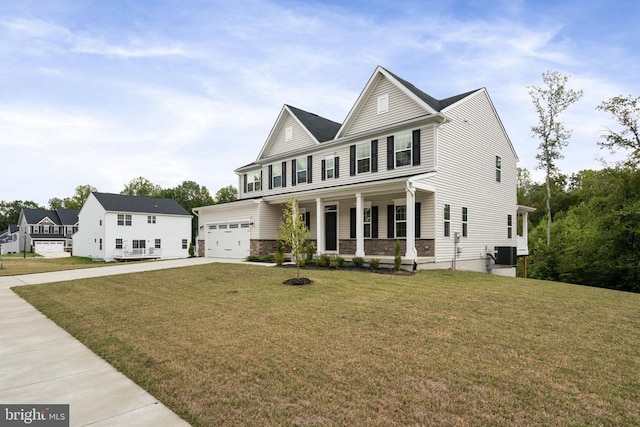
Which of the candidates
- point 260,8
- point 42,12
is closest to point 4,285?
point 42,12

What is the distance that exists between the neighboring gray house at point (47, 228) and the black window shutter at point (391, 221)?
5680 centimetres

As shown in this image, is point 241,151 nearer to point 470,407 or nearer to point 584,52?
point 584,52

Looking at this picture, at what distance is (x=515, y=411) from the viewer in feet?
10.5

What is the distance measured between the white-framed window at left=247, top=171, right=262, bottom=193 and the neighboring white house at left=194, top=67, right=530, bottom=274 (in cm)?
164

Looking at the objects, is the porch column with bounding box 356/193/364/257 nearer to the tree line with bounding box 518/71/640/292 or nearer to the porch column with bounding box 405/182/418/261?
the porch column with bounding box 405/182/418/261

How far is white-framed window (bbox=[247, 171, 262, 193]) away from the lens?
24.1 metres

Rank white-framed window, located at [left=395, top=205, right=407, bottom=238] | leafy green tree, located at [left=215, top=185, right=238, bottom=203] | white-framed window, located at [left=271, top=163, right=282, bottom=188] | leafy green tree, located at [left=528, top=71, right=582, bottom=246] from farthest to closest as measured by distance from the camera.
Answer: leafy green tree, located at [left=215, top=185, right=238, bottom=203]
leafy green tree, located at [left=528, top=71, right=582, bottom=246]
white-framed window, located at [left=271, top=163, right=282, bottom=188]
white-framed window, located at [left=395, top=205, right=407, bottom=238]

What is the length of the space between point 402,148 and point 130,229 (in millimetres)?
29734

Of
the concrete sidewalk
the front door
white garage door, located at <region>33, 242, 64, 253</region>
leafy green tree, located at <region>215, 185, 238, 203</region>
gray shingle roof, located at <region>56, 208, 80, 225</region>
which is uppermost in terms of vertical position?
leafy green tree, located at <region>215, 185, 238, 203</region>

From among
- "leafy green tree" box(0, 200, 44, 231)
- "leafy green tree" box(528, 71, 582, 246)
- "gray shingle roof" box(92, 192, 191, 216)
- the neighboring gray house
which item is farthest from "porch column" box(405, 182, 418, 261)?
"leafy green tree" box(0, 200, 44, 231)

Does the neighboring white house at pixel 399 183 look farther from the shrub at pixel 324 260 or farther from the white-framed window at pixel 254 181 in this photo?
the white-framed window at pixel 254 181

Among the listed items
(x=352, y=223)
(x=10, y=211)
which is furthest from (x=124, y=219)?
(x=10, y=211)

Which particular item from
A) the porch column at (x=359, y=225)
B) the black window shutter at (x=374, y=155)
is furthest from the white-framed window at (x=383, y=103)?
the porch column at (x=359, y=225)

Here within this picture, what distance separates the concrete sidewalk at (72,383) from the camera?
3.22m
